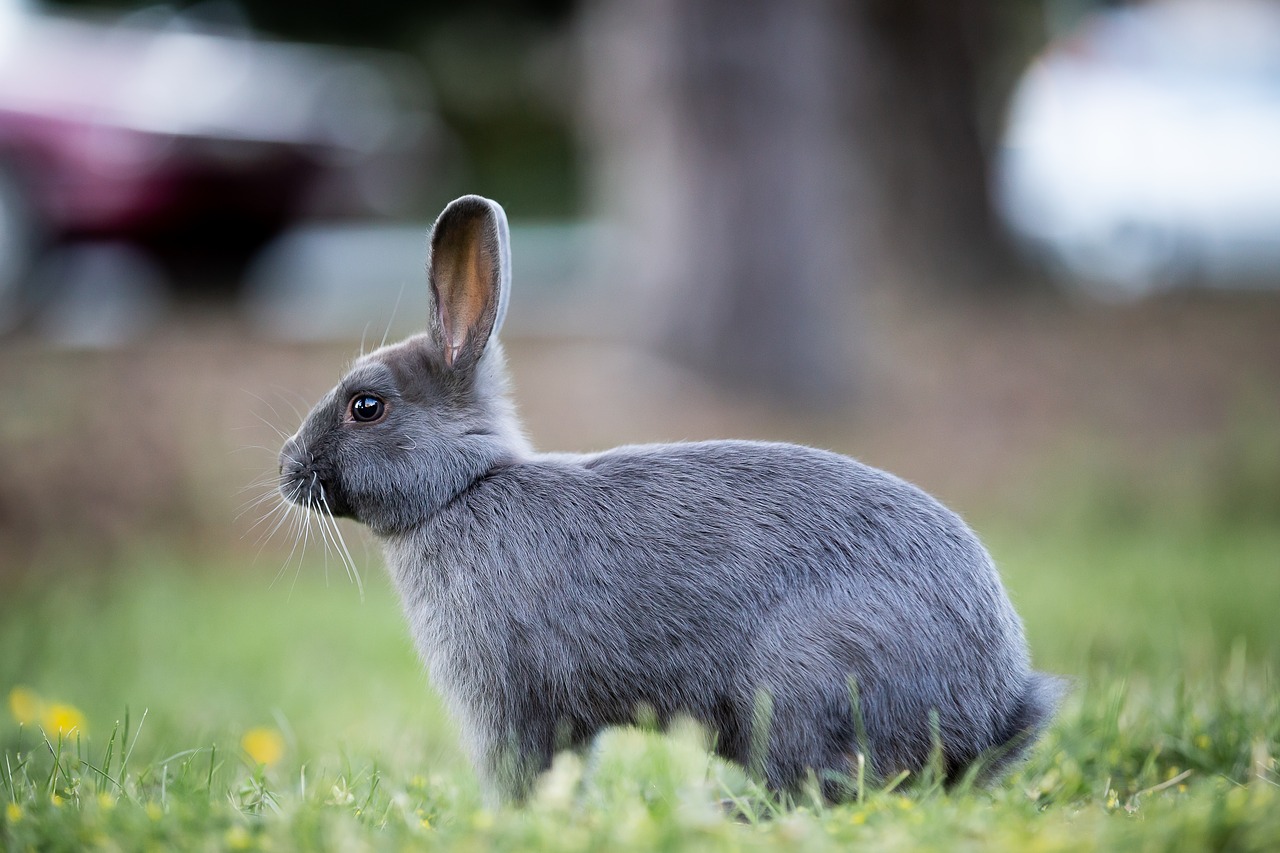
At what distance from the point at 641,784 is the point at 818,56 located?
7853 millimetres

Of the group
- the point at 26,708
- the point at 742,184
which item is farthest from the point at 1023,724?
the point at 742,184

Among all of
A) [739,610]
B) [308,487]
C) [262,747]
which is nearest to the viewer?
[739,610]

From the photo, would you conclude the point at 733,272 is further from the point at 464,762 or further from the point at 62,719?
the point at 62,719

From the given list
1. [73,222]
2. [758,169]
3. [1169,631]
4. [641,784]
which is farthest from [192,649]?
[73,222]

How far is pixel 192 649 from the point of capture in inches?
257

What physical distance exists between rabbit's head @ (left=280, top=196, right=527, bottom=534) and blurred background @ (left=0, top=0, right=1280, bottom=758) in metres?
1.66

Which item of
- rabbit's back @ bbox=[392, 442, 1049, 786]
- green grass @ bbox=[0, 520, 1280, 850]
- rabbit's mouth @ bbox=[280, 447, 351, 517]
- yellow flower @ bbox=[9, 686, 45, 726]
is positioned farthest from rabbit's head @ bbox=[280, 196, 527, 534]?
yellow flower @ bbox=[9, 686, 45, 726]

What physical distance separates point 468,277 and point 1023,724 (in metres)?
2.05

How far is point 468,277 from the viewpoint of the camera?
383cm

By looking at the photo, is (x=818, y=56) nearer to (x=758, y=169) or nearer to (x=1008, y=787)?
(x=758, y=169)

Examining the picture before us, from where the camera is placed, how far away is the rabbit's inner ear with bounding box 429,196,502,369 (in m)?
3.76

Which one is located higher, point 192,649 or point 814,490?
point 814,490

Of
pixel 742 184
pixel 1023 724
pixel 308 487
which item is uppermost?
pixel 742 184

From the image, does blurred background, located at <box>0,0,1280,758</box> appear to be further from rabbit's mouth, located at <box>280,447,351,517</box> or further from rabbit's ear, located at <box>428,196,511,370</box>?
rabbit's ear, located at <box>428,196,511,370</box>
